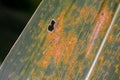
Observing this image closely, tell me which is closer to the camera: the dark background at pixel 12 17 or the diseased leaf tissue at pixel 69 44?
the diseased leaf tissue at pixel 69 44

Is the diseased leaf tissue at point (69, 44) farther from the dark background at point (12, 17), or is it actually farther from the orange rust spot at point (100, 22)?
the dark background at point (12, 17)

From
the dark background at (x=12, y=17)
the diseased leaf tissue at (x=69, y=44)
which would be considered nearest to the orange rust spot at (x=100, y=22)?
the diseased leaf tissue at (x=69, y=44)

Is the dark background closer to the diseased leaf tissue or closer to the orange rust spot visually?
the diseased leaf tissue

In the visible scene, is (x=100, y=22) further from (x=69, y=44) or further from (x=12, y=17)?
(x=12, y=17)

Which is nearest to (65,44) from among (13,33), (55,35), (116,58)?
(55,35)

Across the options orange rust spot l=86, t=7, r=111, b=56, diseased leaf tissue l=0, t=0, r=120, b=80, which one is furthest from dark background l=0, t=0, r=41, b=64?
orange rust spot l=86, t=7, r=111, b=56

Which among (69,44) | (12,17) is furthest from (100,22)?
(12,17)
